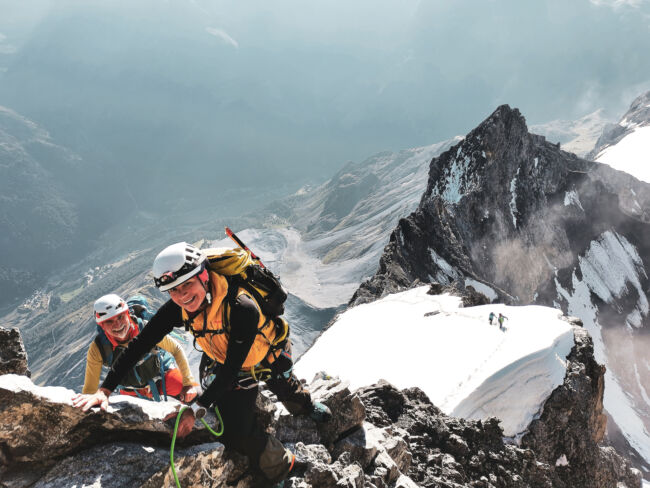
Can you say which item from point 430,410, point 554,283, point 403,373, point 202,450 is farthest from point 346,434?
point 554,283

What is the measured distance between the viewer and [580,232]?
8131 cm

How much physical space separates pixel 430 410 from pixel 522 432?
5.29 metres

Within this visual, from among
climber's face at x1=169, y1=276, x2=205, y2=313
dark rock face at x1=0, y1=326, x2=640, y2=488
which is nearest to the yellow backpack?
climber's face at x1=169, y1=276, x2=205, y2=313

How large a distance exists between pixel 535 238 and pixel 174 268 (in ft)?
259

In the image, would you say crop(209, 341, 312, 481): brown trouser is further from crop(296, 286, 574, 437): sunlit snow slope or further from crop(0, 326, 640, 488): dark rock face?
crop(296, 286, 574, 437): sunlit snow slope

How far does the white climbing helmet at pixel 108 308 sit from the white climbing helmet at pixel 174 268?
3167 millimetres

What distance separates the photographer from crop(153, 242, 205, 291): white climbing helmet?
447 cm

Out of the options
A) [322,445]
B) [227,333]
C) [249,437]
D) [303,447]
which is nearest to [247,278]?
[227,333]

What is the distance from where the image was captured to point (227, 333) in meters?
4.99

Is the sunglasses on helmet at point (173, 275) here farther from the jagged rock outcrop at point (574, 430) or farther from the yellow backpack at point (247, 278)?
the jagged rock outcrop at point (574, 430)

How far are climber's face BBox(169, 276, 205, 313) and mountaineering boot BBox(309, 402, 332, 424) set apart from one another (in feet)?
14.2

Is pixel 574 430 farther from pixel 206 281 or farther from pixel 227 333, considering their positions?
pixel 206 281

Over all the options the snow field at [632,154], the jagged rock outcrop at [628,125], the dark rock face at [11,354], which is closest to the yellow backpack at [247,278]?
the dark rock face at [11,354]

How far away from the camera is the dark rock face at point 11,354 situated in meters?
6.68
